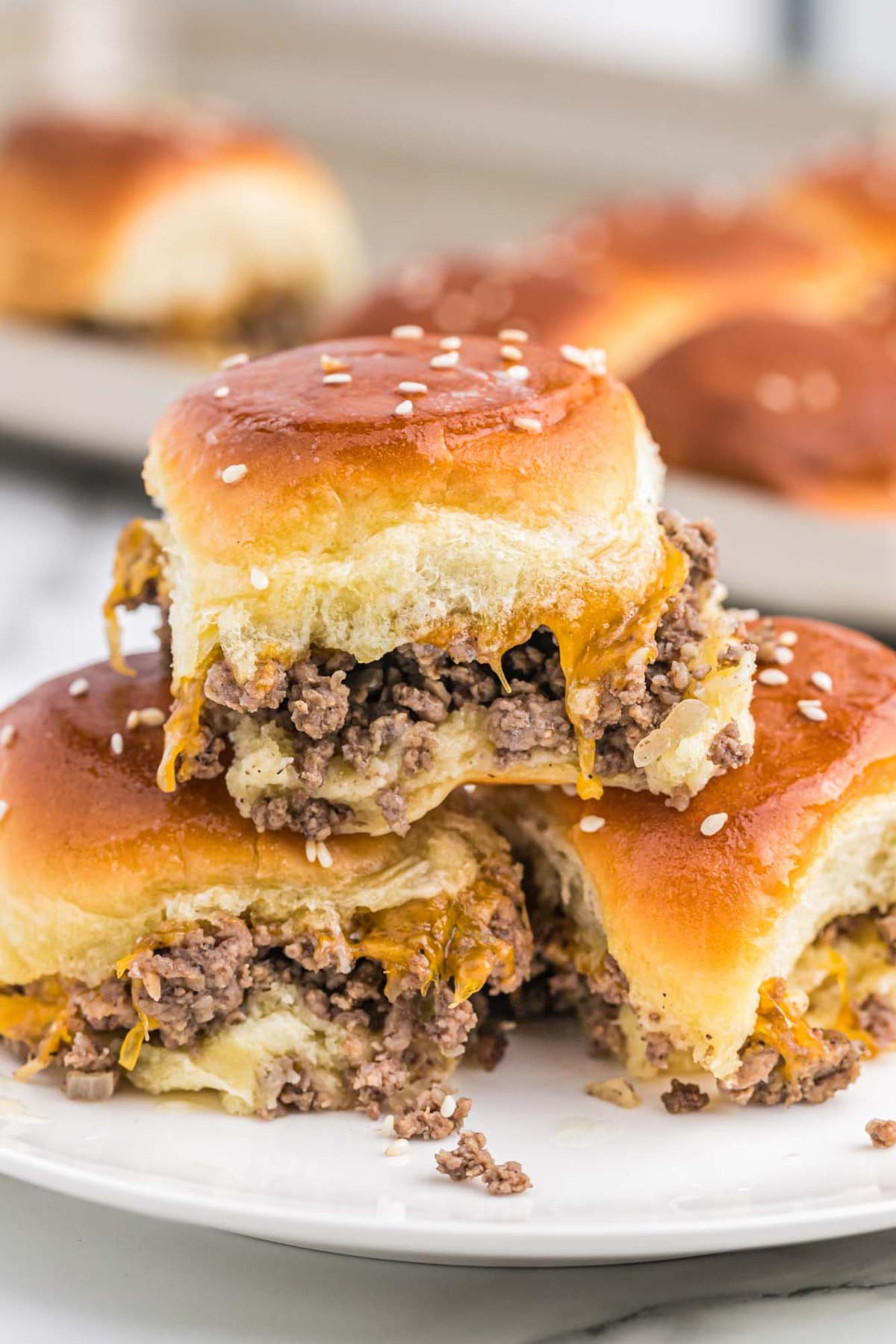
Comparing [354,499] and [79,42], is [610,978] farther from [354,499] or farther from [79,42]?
[79,42]

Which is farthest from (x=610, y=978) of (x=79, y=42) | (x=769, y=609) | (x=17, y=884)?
(x=79, y=42)

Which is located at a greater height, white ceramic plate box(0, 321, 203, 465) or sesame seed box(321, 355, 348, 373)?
sesame seed box(321, 355, 348, 373)

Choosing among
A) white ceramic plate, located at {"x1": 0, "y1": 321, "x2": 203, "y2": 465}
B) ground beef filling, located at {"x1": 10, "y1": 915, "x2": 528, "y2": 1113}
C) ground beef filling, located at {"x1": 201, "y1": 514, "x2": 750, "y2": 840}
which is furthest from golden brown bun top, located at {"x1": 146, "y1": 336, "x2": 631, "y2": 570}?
white ceramic plate, located at {"x1": 0, "y1": 321, "x2": 203, "y2": 465}

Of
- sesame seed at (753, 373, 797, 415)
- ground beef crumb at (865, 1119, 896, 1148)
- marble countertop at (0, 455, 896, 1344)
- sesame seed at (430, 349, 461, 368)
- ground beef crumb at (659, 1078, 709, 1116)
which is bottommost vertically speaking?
sesame seed at (753, 373, 797, 415)

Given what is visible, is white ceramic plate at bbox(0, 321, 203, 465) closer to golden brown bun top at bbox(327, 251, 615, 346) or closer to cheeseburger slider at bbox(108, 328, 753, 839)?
golden brown bun top at bbox(327, 251, 615, 346)

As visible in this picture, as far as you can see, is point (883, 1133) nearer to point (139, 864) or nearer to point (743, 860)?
point (743, 860)

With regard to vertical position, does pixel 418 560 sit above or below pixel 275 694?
above

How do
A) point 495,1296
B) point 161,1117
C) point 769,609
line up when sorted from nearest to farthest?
point 495,1296 → point 161,1117 → point 769,609
